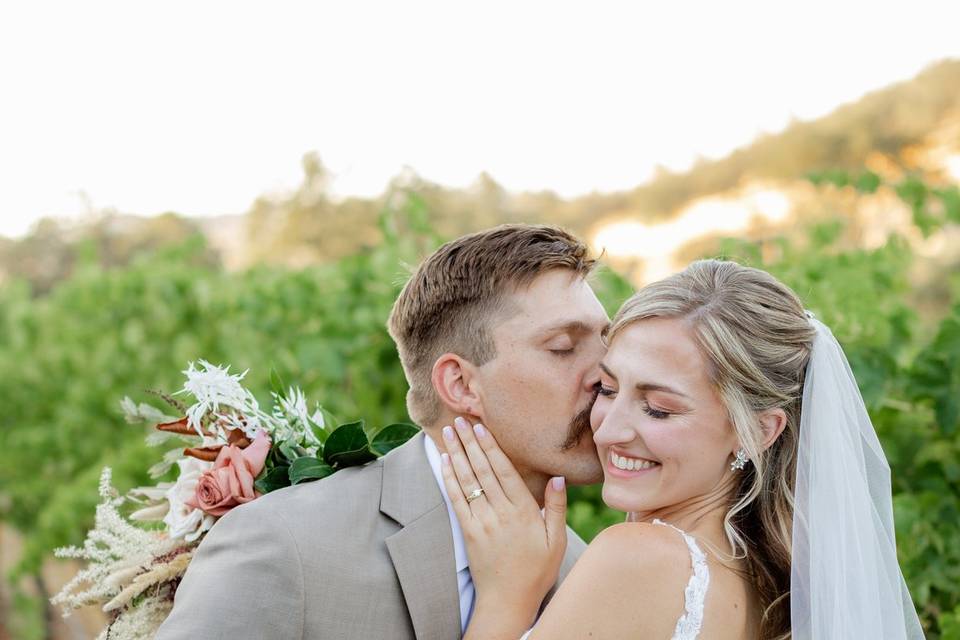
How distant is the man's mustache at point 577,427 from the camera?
2.92 m

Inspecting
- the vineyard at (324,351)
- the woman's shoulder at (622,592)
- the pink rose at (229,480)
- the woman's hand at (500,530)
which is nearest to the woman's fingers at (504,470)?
the woman's hand at (500,530)

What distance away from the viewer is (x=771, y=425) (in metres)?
2.67

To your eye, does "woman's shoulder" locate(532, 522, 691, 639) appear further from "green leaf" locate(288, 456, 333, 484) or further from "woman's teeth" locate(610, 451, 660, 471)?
"green leaf" locate(288, 456, 333, 484)

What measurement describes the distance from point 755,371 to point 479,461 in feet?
2.64

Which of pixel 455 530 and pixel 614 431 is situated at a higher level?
pixel 614 431

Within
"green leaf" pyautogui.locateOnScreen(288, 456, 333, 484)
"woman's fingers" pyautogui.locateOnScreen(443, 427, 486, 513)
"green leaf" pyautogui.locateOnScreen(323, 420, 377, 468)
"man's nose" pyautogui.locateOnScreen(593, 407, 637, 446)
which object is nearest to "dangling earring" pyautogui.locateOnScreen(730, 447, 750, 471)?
"man's nose" pyautogui.locateOnScreen(593, 407, 637, 446)

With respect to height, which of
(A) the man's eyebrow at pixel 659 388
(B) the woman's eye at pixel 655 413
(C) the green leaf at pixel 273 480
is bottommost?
(C) the green leaf at pixel 273 480

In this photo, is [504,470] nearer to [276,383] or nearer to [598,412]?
[598,412]

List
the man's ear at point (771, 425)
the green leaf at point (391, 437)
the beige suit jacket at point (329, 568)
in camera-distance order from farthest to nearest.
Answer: the green leaf at point (391, 437)
the man's ear at point (771, 425)
the beige suit jacket at point (329, 568)

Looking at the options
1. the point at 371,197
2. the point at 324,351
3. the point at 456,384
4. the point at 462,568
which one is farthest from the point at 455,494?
the point at 371,197

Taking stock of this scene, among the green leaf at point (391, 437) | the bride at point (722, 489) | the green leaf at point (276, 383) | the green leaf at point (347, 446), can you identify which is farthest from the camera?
the green leaf at point (391, 437)

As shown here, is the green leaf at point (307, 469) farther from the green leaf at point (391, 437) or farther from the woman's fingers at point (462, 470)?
the green leaf at point (391, 437)

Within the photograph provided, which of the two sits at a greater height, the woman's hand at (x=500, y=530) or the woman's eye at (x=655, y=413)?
the woman's eye at (x=655, y=413)

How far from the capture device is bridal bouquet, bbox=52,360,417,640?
9.10ft
